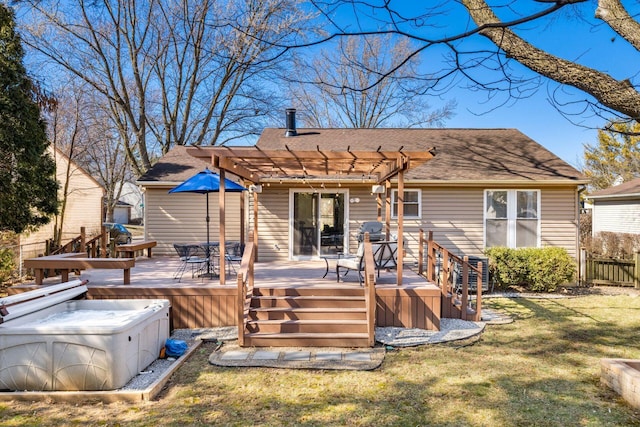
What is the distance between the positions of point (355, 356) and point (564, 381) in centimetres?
244

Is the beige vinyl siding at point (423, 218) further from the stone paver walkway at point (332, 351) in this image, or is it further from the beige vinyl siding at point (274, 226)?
the stone paver walkway at point (332, 351)

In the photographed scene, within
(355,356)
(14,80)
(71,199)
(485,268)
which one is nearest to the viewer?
(355,356)

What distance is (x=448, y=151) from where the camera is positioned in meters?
12.9

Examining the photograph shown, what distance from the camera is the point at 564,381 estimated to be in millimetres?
4789

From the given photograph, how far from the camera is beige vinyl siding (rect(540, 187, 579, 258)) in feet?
37.0

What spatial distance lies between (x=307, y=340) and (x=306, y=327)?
208 mm

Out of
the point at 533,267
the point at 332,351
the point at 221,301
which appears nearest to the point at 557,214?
the point at 533,267

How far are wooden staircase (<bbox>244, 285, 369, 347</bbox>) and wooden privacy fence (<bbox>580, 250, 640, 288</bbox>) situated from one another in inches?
320

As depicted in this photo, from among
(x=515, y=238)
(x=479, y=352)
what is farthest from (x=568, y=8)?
(x=515, y=238)

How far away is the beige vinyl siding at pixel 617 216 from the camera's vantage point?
17297 millimetres

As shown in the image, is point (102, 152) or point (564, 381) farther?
point (102, 152)

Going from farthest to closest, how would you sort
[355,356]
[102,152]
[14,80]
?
[102,152] < [14,80] < [355,356]

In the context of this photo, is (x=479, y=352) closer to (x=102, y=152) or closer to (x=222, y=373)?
(x=222, y=373)

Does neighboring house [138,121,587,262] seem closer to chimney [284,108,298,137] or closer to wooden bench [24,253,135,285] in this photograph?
chimney [284,108,298,137]
